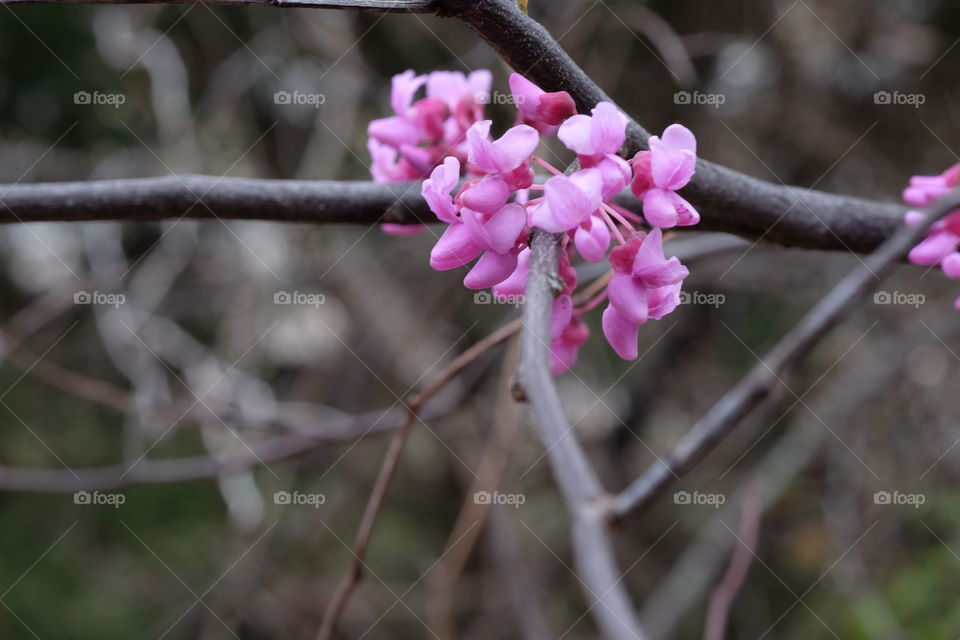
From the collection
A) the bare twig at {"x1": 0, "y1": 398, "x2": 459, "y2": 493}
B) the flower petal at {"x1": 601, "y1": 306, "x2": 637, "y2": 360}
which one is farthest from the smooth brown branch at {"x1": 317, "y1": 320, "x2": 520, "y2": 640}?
the bare twig at {"x1": 0, "y1": 398, "x2": 459, "y2": 493}

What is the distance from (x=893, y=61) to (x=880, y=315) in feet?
2.42

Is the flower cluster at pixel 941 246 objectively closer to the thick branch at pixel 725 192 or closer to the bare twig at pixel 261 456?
the thick branch at pixel 725 192

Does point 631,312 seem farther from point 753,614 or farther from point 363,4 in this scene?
point 753,614

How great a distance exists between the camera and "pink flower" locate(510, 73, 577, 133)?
19.1 inches

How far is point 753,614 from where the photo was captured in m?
2.37

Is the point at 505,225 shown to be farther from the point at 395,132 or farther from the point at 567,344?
the point at 395,132

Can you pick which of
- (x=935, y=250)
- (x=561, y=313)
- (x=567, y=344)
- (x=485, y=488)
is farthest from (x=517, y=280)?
(x=485, y=488)

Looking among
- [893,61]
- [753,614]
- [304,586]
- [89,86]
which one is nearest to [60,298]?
[89,86]

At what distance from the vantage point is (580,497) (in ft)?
0.92

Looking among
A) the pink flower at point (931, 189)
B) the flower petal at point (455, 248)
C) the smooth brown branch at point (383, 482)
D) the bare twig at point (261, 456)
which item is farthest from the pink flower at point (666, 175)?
the bare twig at point (261, 456)

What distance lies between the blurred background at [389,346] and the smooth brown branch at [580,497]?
170 centimetres

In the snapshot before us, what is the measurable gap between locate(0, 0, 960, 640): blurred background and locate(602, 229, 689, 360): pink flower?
151 centimetres

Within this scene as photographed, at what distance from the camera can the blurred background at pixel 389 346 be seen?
2154mm

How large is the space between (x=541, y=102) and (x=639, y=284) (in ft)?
0.41
